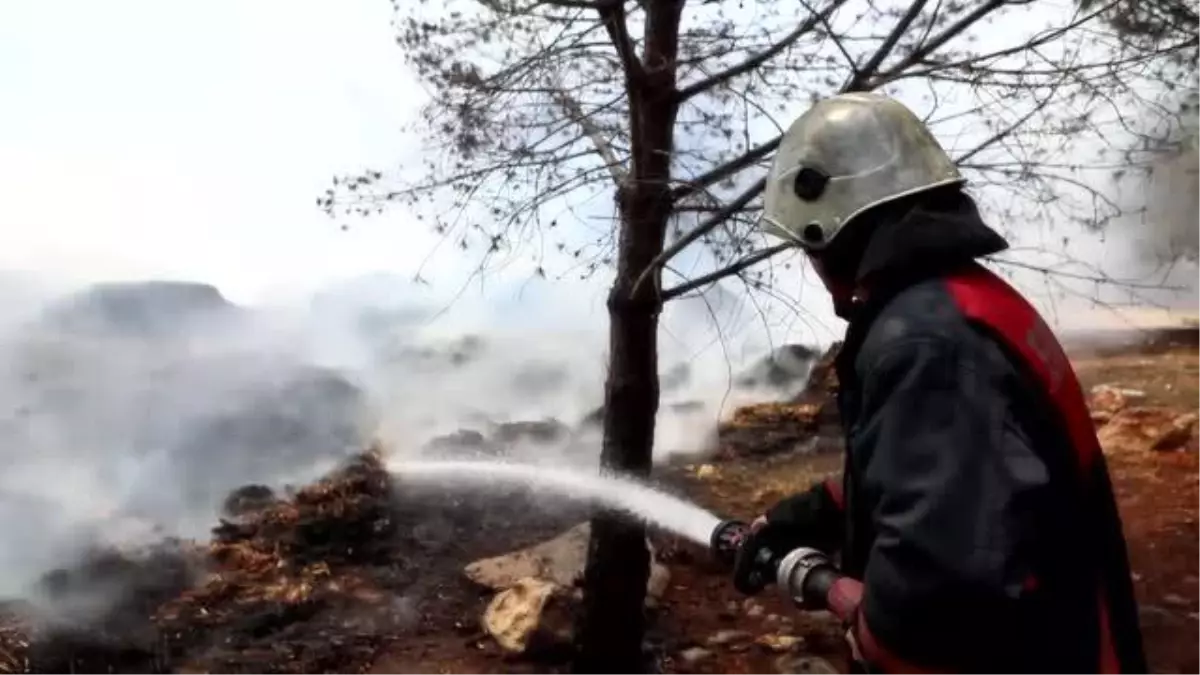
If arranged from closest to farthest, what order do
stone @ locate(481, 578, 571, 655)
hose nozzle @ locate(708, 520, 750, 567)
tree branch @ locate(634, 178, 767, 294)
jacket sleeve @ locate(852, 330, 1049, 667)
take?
jacket sleeve @ locate(852, 330, 1049, 667), hose nozzle @ locate(708, 520, 750, 567), tree branch @ locate(634, 178, 767, 294), stone @ locate(481, 578, 571, 655)

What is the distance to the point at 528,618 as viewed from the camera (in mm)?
5125

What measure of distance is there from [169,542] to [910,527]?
5056 millimetres

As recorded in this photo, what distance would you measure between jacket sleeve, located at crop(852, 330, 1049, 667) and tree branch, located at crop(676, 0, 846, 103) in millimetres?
2427

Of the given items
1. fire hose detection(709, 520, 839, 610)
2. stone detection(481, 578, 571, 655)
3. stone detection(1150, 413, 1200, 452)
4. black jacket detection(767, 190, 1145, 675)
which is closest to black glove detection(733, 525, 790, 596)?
fire hose detection(709, 520, 839, 610)

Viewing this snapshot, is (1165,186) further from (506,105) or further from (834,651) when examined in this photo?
(506,105)

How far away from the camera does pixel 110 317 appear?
22.2 ft

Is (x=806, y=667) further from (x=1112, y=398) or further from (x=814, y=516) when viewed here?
(x=1112, y=398)

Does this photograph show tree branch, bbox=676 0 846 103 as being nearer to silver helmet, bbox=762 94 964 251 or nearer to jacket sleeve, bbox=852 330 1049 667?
silver helmet, bbox=762 94 964 251

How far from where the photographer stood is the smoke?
614 centimetres

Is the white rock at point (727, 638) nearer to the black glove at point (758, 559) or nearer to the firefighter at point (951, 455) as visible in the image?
the black glove at point (758, 559)

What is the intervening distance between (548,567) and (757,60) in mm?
2642

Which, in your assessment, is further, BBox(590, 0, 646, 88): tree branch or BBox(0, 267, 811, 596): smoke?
BBox(0, 267, 811, 596): smoke

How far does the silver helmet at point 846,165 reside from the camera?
219 cm

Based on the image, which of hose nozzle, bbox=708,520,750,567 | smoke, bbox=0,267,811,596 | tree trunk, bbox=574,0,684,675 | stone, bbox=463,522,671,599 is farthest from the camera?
smoke, bbox=0,267,811,596
